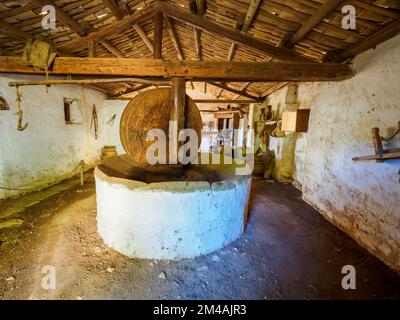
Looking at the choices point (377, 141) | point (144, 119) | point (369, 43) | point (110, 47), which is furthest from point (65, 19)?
point (377, 141)

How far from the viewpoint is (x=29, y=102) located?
190 inches

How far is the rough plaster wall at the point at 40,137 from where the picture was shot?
171 inches

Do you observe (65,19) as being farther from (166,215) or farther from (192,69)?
(166,215)

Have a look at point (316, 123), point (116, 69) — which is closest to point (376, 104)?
point (316, 123)

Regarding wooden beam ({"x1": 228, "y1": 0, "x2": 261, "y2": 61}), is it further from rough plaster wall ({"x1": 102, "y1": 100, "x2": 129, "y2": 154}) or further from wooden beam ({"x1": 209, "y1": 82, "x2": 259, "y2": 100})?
rough plaster wall ({"x1": 102, "y1": 100, "x2": 129, "y2": 154})

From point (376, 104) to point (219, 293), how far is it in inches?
132

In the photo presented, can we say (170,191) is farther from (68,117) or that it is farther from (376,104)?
(68,117)

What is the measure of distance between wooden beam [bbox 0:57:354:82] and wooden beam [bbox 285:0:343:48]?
1.50 ft

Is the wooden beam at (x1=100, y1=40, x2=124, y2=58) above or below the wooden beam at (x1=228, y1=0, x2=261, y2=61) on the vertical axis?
above

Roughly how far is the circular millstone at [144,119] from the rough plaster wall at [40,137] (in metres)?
2.96

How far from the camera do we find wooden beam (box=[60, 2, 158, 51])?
3.72 metres

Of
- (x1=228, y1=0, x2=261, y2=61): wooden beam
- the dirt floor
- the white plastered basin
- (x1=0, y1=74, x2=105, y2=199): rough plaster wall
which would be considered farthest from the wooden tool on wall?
(x1=0, y1=74, x2=105, y2=199): rough plaster wall

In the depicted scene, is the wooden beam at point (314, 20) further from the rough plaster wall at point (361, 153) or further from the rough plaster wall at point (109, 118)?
the rough plaster wall at point (109, 118)

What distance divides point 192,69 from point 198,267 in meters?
2.95
